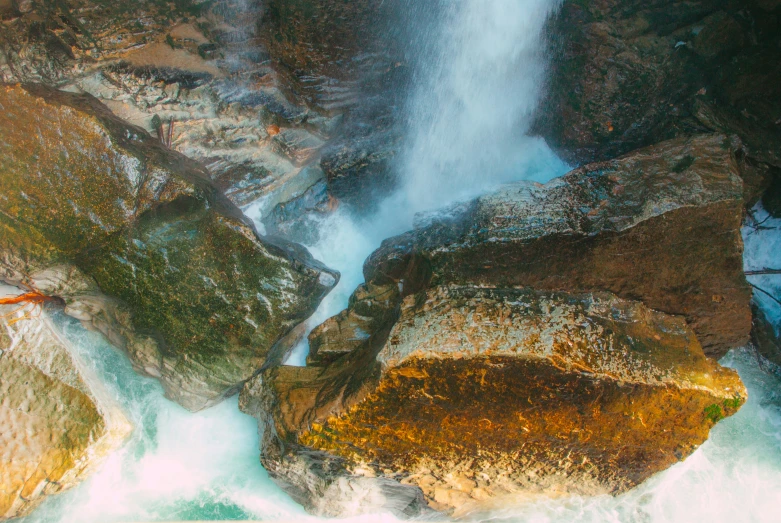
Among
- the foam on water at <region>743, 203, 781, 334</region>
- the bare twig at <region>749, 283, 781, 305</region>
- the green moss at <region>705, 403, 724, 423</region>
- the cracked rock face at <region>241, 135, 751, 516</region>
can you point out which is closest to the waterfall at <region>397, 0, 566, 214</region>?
the cracked rock face at <region>241, 135, 751, 516</region>

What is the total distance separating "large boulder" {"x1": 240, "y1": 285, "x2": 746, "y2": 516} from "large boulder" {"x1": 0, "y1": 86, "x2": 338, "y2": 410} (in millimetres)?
794

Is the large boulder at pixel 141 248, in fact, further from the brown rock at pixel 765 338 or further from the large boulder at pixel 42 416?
the brown rock at pixel 765 338

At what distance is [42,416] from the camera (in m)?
3.99

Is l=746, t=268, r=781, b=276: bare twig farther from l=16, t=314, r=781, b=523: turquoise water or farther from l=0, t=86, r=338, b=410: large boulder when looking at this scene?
l=0, t=86, r=338, b=410: large boulder

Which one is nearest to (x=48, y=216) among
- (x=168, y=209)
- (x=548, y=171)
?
(x=168, y=209)

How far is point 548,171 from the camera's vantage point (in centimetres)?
477

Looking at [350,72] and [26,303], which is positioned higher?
[350,72]

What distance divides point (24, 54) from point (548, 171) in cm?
476

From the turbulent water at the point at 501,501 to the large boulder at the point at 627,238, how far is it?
109cm

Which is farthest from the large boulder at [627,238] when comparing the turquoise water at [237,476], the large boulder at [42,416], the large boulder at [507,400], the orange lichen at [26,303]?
the orange lichen at [26,303]

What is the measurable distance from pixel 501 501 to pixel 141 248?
11.2 feet

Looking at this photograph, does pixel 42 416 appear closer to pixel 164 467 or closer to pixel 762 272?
pixel 164 467

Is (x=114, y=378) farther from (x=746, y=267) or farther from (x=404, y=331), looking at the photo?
(x=746, y=267)

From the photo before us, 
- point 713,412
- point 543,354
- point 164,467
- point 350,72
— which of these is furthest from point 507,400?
point 350,72
